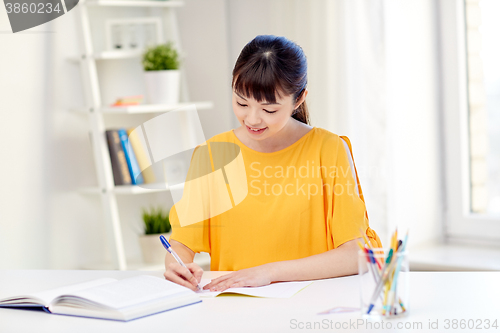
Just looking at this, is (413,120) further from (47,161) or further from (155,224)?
(47,161)

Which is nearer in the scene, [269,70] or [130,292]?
[130,292]

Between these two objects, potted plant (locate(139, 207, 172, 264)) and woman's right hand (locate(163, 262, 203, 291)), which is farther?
potted plant (locate(139, 207, 172, 264))

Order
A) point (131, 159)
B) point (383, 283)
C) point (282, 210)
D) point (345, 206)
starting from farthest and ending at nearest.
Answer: point (131, 159), point (282, 210), point (345, 206), point (383, 283)

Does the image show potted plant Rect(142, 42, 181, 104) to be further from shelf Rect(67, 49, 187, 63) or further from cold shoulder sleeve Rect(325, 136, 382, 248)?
cold shoulder sleeve Rect(325, 136, 382, 248)

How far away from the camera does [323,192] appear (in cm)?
157

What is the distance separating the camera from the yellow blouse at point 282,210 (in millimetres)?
1562

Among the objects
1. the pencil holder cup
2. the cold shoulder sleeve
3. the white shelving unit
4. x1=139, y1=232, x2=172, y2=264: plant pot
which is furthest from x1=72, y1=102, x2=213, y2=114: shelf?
the pencil holder cup

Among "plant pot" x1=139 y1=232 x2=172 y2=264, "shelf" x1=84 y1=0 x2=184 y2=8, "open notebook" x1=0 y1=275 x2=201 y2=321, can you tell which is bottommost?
"plant pot" x1=139 y1=232 x2=172 y2=264

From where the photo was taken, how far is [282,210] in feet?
5.19

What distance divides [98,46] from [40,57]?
30cm

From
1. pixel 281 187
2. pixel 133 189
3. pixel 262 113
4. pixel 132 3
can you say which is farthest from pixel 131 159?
pixel 262 113

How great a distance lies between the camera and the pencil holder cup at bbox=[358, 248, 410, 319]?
945 millimetres

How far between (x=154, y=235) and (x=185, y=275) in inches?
49.5

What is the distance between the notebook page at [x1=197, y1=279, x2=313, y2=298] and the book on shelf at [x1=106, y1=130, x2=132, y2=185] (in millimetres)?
1311
